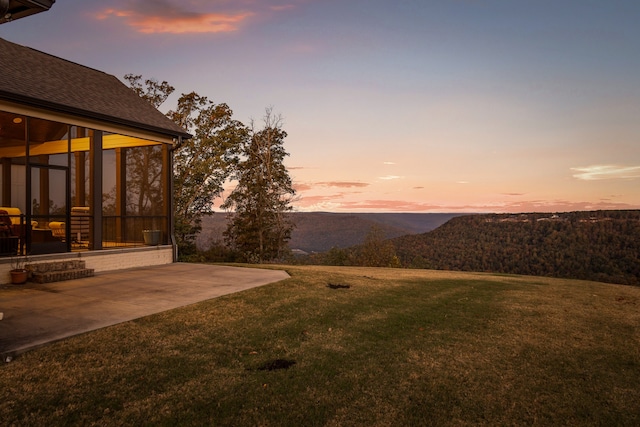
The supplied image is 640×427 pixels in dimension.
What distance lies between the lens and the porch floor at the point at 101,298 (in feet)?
16.2

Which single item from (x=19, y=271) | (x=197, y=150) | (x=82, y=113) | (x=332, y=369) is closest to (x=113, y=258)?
(x=19, y=271)

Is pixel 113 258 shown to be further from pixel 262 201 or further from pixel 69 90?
pixel 262 201

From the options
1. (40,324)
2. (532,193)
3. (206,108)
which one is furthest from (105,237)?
(532,193)

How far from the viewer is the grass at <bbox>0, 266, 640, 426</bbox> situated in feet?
10.5

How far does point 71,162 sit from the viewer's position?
10.2 meters

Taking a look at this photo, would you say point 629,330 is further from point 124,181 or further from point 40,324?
point 124,181

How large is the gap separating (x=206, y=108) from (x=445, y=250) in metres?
42.0

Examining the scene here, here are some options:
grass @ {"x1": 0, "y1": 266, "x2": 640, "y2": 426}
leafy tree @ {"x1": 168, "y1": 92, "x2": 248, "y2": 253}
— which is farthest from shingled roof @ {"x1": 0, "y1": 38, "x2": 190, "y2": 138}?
leafy tree @ {"x1": 168, "y1": 92, "x2": 248, "y2": 253}

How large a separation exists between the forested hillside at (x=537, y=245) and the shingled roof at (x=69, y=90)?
39122mm

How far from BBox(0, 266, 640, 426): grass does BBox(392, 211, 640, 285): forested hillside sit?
125 feet

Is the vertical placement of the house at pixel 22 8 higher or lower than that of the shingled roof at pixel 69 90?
lower

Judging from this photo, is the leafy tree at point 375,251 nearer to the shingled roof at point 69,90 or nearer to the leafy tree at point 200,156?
the leafy tree at point 200,156

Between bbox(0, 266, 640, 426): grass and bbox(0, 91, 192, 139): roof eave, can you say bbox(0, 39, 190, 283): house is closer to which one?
bbox(0, 91, 192, 139): roof eave

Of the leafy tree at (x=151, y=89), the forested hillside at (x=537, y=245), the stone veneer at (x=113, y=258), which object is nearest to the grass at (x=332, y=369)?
the stone veneer at (x=113, y=258)
